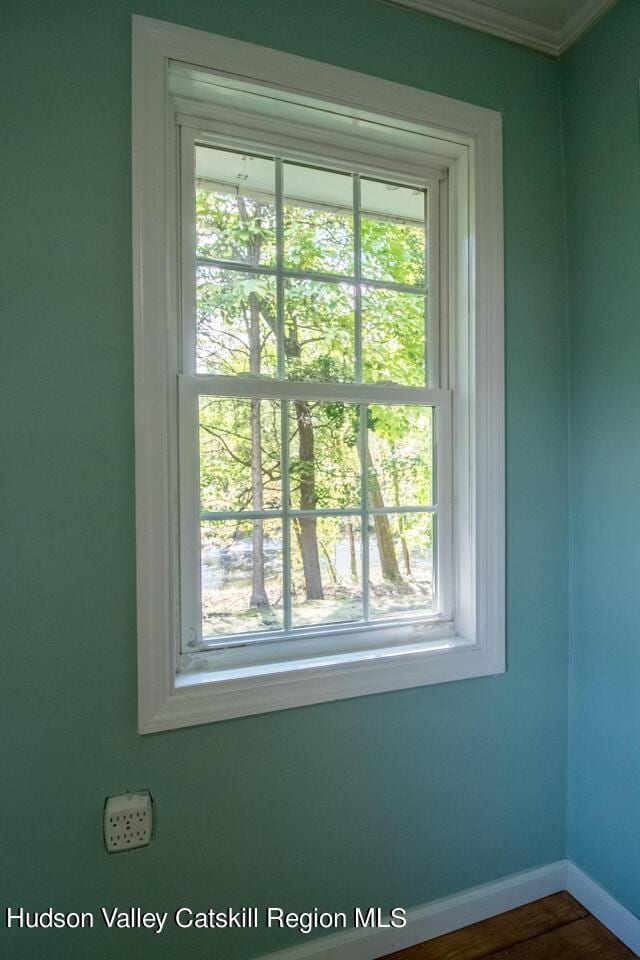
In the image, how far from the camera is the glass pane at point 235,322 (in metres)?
1.37

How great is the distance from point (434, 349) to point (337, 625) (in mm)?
898

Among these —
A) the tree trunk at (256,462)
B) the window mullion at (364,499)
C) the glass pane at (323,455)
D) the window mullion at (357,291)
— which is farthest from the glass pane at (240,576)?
the window mullion at (357,291)

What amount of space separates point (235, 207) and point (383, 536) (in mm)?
1030

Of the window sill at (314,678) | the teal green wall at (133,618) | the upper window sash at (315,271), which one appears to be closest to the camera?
the teal green wall at (133,618)

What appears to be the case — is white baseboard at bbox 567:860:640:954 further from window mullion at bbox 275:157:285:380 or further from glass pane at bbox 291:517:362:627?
window mullion at bbox 275:157:285:380

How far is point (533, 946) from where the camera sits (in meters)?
1.41

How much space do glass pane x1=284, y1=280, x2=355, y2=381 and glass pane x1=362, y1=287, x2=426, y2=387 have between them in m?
0.05

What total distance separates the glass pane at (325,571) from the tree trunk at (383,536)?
0.24 feet

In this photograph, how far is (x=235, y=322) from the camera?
1.40 m

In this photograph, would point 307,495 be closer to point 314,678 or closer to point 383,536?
point 383,536

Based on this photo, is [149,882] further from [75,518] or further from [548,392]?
[548,392]

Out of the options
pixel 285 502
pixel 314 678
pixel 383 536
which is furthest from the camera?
pixel 383 536

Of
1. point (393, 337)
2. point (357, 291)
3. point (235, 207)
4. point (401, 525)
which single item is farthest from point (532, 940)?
point (235, 207)

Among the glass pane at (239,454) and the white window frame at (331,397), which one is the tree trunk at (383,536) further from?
the glass pane at (239,454)
